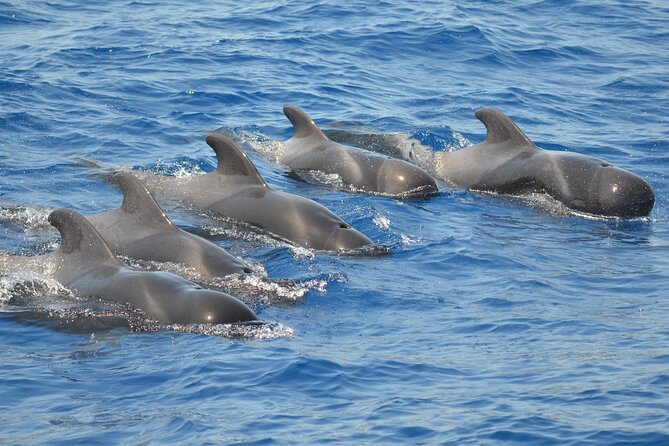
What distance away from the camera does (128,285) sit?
491 inches

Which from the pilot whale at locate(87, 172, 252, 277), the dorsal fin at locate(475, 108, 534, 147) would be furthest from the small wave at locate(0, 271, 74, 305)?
Answer: the dorsal fin at locate(475, 108, 534, 147)

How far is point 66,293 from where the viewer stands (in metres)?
12.9

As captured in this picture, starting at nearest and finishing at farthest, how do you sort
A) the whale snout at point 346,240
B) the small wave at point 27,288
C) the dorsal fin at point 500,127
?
the small wave at point 27,288, the whale snout at point 346,240, the dorsal fin at point 500,127

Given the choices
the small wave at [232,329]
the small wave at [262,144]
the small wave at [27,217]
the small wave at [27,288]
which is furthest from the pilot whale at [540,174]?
the small wave at [27,288]

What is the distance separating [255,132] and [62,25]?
10319mm

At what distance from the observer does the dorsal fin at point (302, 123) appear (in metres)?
19.8

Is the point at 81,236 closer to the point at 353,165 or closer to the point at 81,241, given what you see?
the point at 81,241

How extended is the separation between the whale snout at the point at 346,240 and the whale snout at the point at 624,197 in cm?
443

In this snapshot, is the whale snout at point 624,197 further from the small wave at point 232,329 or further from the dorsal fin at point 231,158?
the small wave at point 232,329

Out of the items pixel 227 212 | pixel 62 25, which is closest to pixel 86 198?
pixel 227 212

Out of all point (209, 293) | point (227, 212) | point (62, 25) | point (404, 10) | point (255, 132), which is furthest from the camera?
point (404, 10)

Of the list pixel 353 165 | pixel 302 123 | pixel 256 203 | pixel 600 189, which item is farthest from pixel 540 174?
pixel 256 203

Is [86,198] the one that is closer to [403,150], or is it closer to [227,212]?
[227,212]

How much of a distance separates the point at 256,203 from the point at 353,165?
3.25 m
